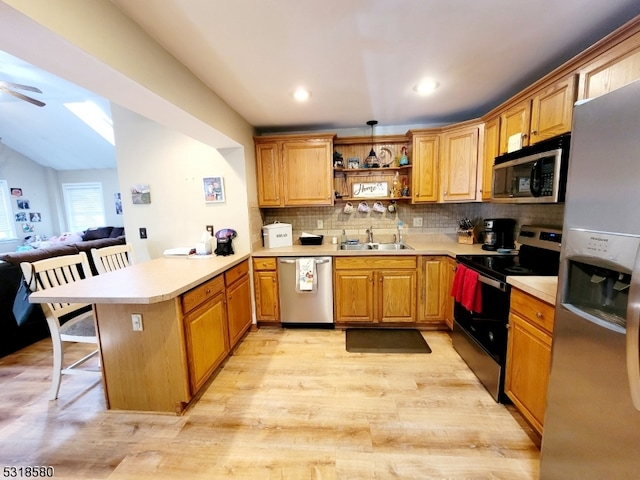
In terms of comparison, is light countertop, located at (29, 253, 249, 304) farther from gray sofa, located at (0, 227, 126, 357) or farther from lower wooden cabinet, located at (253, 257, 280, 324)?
gray sofa, located at (0, 227, 126, 357)

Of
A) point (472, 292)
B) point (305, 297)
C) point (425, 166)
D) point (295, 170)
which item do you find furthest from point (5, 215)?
point (472, 292)

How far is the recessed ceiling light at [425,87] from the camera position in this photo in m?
2.11

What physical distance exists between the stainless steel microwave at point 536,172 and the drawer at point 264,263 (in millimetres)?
2202

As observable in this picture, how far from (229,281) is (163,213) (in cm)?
117

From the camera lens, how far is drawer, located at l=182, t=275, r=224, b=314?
1752 mm

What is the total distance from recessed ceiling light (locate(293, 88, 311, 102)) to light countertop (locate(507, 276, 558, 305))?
204cm

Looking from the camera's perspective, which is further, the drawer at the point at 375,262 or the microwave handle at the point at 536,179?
the drawer at the point at 375,262

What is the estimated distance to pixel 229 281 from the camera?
7.86 feet

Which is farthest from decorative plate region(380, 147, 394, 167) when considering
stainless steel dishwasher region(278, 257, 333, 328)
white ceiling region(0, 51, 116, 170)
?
white ceiling region(0, 51, 116, 170)

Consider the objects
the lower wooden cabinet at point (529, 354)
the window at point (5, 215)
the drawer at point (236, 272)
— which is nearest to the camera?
the lower wooden cabinet at point (529, 354)

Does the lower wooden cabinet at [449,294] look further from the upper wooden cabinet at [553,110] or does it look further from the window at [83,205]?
the window at [83,205]

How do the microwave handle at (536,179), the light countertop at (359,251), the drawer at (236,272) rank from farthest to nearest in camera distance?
1. the light countertop at (359,251)
2. the drawer at (236,272)
3. the microwave handle at (536,179)

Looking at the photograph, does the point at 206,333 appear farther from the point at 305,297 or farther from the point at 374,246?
the point at 374,246

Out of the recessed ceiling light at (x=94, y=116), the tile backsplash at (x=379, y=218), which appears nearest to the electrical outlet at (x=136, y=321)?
the tile backsplash at (x=379, y=218)
